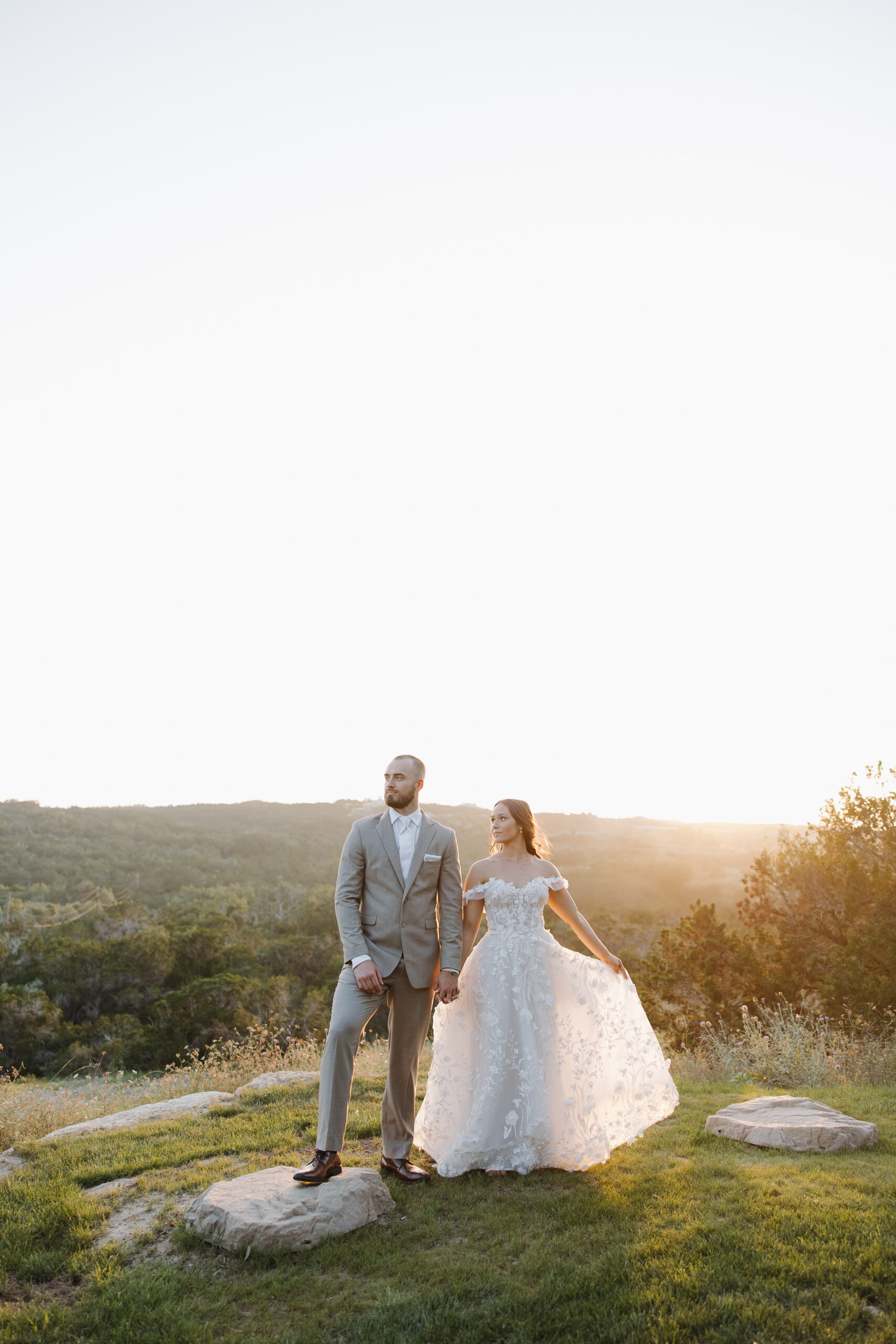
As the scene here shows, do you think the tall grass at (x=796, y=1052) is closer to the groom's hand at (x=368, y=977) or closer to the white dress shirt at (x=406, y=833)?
the white dress shirt at (x=406, y=833)

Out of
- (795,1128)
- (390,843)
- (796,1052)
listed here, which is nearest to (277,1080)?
(390,843)

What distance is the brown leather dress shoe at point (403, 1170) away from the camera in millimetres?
4762

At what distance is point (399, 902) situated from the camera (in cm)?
486

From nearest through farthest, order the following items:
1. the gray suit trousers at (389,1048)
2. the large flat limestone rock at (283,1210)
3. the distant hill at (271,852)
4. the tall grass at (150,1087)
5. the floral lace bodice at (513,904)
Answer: the large flat limestone rock at (283,1210) < the gray suit trousers at (389,1048) < the floral lace bodice at (513,904) < the tall grass at (150,1087) < the distant hill at (271,852)

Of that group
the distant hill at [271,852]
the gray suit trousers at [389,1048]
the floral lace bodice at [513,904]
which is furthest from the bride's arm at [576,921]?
the distant hill at [271,852]

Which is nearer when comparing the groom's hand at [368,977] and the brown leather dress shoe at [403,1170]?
the groom's hand at [368,977]

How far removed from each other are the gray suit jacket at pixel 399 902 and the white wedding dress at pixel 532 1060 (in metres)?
0.40

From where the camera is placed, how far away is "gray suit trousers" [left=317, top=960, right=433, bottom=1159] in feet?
14.6

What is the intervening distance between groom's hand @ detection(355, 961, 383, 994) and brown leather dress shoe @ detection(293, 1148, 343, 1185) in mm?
848

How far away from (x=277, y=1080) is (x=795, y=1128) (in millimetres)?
4921

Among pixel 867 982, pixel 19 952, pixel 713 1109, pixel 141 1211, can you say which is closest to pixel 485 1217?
pixel 141 1211

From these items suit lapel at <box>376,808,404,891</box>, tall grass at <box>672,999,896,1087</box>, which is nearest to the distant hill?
tall grass at <box>672,999,896,1087</box>

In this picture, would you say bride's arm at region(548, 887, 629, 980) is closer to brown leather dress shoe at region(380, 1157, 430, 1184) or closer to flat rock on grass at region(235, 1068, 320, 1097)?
brown leather dress shoe at region(380, 1157, 430, 1184)

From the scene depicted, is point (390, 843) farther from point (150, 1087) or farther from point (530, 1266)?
point (150, 1087)
